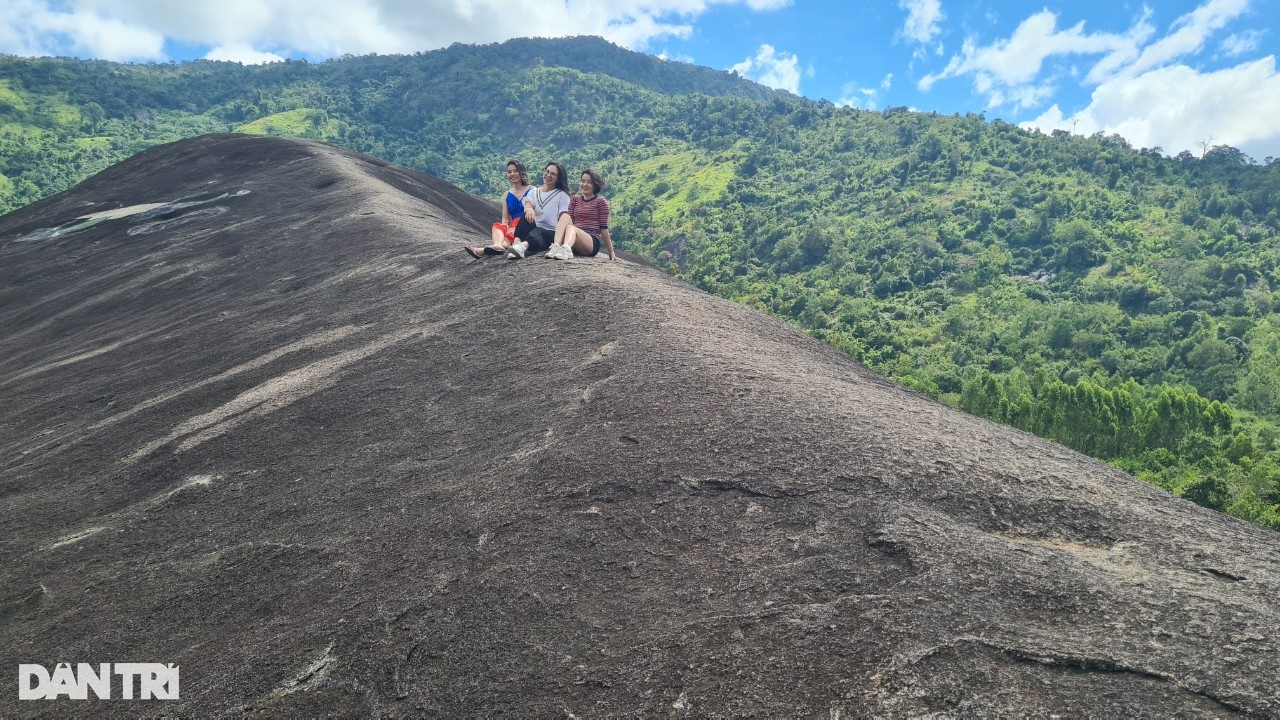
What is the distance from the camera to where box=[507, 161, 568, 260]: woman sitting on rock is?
43.7ft

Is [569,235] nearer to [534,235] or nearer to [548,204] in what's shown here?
[548,204]

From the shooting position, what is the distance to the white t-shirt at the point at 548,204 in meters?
13.4

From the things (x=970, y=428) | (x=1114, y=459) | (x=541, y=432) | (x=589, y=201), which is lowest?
(x=1114, y=459)

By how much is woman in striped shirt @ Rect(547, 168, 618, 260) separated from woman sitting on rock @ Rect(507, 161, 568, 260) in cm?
22

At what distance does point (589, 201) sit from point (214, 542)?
8144 millimetres

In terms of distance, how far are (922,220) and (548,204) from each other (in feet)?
351

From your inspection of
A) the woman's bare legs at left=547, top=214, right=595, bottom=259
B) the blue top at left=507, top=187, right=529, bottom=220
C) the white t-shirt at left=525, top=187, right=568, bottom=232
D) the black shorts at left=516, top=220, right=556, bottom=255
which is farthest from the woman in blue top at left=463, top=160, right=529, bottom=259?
the woman's bare legs at left=547, top=214, right=595, bottom=259

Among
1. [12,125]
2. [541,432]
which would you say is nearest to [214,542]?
[541,432]

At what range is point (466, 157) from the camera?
160500mm

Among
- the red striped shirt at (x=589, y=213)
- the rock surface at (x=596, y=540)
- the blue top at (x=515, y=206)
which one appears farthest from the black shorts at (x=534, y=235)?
the rock surface at (x=596, y=540)

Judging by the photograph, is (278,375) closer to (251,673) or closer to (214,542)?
(214,542)

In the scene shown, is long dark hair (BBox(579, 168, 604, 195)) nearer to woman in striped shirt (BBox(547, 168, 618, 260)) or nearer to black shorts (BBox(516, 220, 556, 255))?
woman in striped shirt (BBox(547, 168, 618, 260))

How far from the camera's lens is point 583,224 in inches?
544

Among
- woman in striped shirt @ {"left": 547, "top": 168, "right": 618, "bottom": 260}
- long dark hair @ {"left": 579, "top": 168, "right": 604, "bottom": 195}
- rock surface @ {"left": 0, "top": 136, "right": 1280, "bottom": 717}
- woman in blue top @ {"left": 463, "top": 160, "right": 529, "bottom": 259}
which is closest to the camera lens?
rock surface @ {"left": 0, "top": 136, "right": 1280, "bottom": 717}
